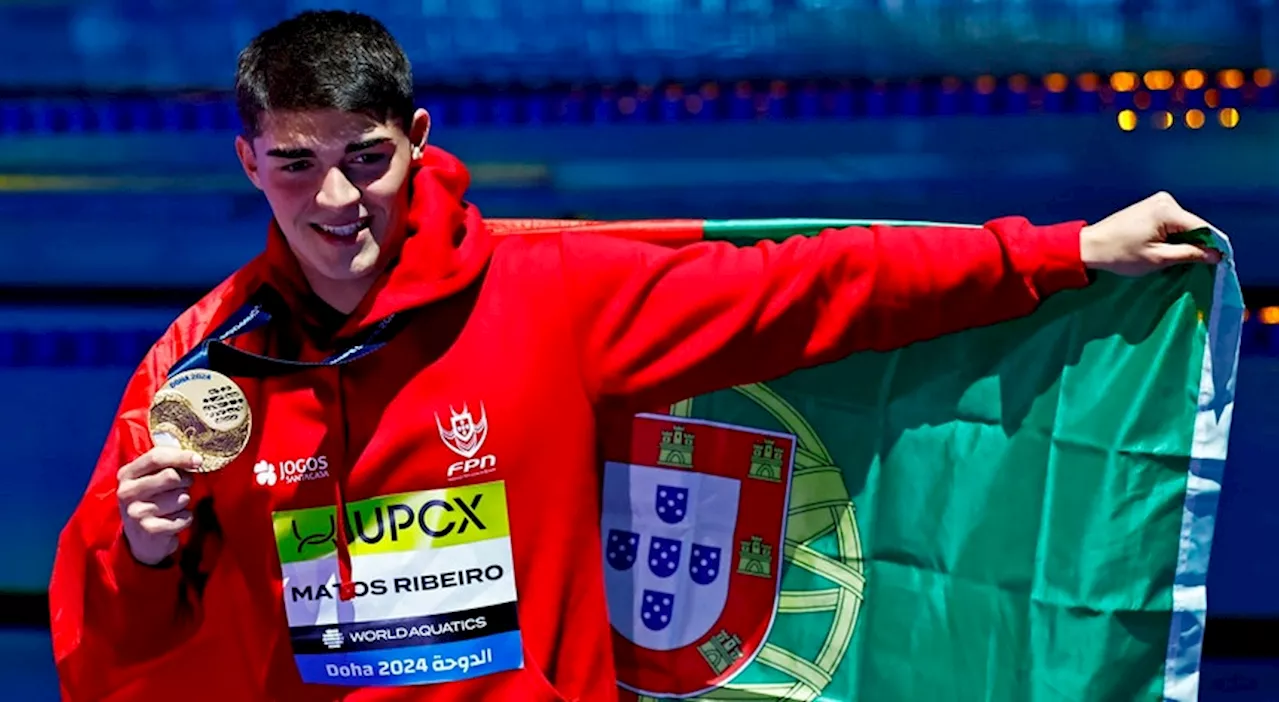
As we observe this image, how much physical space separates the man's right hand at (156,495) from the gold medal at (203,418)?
0.06 feet

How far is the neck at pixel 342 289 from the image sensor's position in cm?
154

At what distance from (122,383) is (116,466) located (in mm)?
490

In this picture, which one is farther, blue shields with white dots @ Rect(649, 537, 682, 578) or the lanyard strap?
blue shields with white dots @ Rect(649, 537, 682, 578)

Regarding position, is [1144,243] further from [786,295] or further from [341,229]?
[341,229]

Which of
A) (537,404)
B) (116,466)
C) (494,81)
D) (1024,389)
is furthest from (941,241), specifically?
(116,466)

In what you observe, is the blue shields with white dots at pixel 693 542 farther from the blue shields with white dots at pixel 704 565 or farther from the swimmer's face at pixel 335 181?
the swimmer's face at pixel 335 181

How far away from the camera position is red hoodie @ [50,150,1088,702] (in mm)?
1515

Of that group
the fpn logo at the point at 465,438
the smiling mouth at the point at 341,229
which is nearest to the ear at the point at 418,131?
the smiling mouth at the point at 341,229

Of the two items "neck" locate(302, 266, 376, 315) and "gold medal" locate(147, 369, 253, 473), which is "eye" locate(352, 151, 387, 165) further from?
"gold medal" locate(147, 369, 253, 473)

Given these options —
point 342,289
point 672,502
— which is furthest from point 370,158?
point 672,502

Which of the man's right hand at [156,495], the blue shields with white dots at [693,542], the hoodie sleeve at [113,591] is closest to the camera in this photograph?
the man's right hand at [156,495]

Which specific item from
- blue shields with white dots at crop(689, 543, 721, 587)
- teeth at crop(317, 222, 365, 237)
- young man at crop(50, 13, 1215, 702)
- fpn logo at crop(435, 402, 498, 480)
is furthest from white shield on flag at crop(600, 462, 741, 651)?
teeth at crop(317, 222, 365, 237)

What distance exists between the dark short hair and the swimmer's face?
0.05 ft

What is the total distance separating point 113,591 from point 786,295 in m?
0.78
